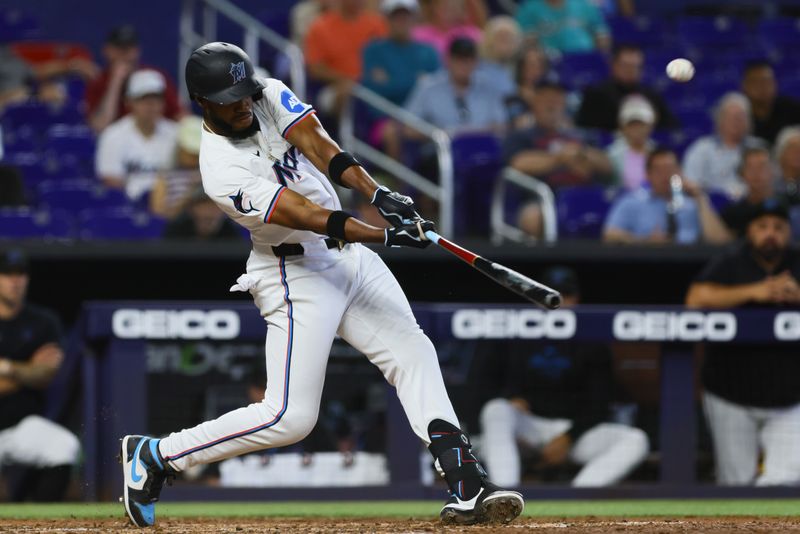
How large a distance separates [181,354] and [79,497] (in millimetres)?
872

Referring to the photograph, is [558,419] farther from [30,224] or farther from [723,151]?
[30,224]

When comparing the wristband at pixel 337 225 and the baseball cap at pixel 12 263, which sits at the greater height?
the wristband at pixel 337 225

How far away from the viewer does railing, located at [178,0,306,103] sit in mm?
9367

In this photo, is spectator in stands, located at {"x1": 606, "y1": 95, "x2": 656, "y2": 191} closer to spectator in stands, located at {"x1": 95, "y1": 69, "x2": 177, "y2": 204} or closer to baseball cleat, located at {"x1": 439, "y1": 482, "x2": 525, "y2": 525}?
spectator in stands, located at {"x1": 95, "y1": 69, "x2": 177, "y2": 204}

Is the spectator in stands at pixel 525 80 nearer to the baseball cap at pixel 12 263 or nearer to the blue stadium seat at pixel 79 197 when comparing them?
the blue stadium seat at pixel 79 197

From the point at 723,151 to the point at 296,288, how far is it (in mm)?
5370

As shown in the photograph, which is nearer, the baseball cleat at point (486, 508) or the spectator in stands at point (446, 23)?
the baseball cleat at point (486, 508)

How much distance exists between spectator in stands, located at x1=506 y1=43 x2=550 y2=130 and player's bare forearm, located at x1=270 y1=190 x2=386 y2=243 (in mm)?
5241

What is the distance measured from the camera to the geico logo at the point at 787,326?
271 inches

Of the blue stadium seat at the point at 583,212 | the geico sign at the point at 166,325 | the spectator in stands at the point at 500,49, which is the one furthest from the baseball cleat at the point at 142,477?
the spectator in stands at the point at 500,49

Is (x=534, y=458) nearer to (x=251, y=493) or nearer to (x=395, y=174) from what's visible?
(x=251, y=493)

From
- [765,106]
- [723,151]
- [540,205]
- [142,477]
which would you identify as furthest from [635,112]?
[142,477]

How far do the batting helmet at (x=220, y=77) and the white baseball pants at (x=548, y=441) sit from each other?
8.73 feet

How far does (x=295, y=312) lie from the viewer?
4699 millimetres
